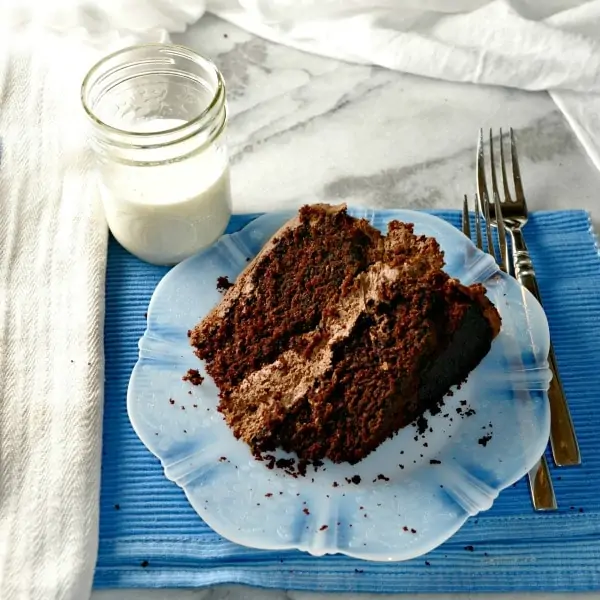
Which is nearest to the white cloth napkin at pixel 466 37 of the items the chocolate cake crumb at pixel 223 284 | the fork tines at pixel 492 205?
the fork tines at pixel 492 205

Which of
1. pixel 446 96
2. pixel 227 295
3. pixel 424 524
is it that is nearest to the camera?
pixel 424 524

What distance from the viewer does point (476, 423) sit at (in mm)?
2000

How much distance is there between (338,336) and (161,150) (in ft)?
2.20

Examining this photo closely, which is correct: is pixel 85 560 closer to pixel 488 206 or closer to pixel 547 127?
pixel 488 206

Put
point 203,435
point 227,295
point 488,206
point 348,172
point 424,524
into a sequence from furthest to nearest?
point 348,172 < point 488,206 < point 227,295 < point 203,435 < point 424,524

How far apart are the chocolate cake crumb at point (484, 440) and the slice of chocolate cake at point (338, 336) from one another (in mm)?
142

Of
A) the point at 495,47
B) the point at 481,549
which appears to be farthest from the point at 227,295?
the point at 495,47

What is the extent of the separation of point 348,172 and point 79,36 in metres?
1.14

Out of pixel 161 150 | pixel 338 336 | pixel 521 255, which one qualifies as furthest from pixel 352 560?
pixel 161 150

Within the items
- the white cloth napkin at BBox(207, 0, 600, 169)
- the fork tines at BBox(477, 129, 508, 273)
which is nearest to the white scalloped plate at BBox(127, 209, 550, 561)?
the fork tines at BBox(477, 129, 508, 273)

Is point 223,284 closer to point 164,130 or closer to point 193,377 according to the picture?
point 193,377

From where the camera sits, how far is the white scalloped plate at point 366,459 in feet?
5.90

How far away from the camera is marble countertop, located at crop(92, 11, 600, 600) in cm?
270

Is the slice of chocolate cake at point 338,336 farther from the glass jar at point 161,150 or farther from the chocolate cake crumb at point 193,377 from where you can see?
the glass jar at point 161,150
